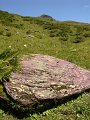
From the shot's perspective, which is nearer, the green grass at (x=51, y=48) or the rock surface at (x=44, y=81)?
the rock surface at (x=44, y=81)

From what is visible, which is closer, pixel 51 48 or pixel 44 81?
pixel 44 81

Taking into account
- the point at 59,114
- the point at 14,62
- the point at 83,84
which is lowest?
the point at 59,114

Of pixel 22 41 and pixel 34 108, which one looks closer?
pixel 34 108

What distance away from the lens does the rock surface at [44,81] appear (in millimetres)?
15055

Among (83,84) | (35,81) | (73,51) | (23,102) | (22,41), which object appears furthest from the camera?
(22,41)

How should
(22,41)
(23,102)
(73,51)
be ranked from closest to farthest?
(23,102), (73,51), (22,41)

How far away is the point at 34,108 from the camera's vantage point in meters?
15.1

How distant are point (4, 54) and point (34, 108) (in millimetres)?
3309

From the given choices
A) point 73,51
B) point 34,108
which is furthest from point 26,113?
point 73,51

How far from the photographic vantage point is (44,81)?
52.4 feet

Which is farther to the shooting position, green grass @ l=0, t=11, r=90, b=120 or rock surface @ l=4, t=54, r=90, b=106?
green grass @ l=0, t=11, r=90, b=120

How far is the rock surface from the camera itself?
49.4ft

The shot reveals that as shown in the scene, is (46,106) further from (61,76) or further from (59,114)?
(61,76)

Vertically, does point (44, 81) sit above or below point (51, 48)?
above
